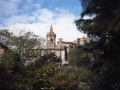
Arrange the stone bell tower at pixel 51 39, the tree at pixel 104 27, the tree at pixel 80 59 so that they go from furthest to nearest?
the stone bell tower at pixel 51 39, the tree at pixel 80 59, the tree at pixel 104 27

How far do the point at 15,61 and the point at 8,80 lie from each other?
176 cm

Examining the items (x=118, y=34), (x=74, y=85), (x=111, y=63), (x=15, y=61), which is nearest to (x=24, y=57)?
(x=15, y=61)

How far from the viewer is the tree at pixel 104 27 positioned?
12.5 meters

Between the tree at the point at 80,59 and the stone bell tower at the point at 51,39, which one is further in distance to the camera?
the stone bell tower at the point at 51,39

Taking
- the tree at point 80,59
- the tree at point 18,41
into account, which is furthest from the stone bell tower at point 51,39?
the tree at point 18,41

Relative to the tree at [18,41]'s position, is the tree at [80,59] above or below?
below

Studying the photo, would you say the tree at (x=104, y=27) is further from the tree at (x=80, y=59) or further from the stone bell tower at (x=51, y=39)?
the stone bell tower at (x=51, y=39)

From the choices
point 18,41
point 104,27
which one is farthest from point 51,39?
point 104,27

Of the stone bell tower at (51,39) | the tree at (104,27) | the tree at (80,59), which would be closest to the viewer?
the tree at (104,27)

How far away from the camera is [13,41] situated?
18.9 meters

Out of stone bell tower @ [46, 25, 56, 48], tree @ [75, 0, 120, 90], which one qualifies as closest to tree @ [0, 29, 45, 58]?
tree @ [75, 0, 120, 90]

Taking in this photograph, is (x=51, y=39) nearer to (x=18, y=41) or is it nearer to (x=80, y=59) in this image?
(x=80, y=59)

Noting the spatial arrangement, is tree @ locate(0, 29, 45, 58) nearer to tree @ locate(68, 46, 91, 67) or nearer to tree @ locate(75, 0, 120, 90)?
tree @ locate(75, 0, 120, 90)

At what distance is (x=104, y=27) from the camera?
42.3 feet
